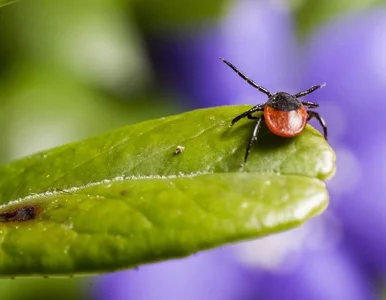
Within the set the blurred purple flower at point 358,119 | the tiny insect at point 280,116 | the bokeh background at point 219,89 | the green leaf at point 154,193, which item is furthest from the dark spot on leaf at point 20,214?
the blurred purple flower at point 358,119

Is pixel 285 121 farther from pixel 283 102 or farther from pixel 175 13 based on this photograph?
pixel 175 13

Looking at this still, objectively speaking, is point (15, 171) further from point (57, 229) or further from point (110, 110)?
point (110, 110)

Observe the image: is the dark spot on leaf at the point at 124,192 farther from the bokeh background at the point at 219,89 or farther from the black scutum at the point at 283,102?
the bokeh background at the point at 219,89

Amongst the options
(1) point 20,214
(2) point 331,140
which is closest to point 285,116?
Result: (1) point 20,214

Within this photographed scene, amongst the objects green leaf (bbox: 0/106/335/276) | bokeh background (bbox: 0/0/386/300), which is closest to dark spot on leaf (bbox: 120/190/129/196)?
green leaf (bbox: 0/106/335/276)

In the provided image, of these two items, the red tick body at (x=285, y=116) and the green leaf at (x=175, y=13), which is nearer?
the red tick body at (x=285, y=116)

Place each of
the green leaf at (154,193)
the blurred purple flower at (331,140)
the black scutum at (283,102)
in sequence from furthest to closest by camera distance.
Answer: the blurred purple flower at (331,140) → the black scutum at (283,102) → the green leaf at (154,193)
